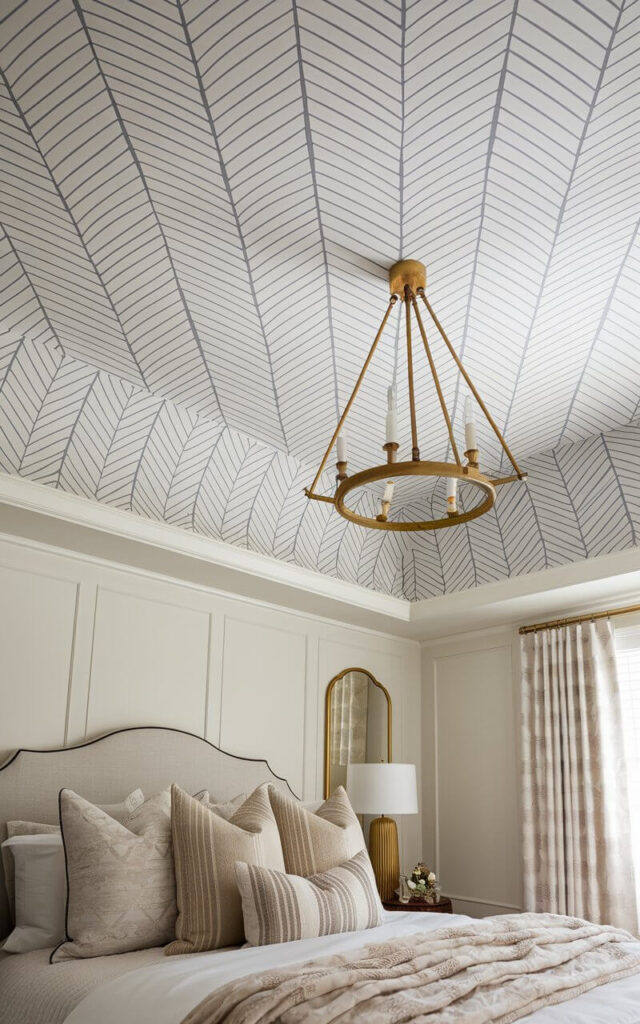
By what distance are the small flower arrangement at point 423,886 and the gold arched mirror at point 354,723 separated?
681 millimetres

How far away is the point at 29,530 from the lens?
357 cm

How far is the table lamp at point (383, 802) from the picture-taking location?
14.4 feet

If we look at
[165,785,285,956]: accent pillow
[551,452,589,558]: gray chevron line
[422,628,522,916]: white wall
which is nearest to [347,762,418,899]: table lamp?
[422,628,522,916]: white wall

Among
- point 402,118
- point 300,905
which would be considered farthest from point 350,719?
point 402,118

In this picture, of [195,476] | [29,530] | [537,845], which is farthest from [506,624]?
[29,530]

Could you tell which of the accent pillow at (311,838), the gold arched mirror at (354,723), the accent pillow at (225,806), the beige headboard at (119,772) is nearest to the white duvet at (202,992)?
the accent pillow at (311,838)

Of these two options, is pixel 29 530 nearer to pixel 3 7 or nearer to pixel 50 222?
pixel 50 222

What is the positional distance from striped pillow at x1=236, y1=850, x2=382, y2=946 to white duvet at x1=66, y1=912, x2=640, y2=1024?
0.27ft

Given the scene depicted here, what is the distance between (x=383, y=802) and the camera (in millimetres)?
4359

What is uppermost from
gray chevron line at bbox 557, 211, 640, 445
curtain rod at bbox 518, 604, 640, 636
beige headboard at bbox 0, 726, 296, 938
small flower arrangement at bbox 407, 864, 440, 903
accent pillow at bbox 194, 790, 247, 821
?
gray chevron line at bbox 557, 211, 640, 445

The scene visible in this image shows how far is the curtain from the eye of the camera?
4902mm

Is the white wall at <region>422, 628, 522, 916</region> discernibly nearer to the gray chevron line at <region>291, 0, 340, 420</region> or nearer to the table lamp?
the table lamp

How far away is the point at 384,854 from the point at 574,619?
5.64 feet

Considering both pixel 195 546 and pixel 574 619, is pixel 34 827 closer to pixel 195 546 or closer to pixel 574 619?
pixel 195 546
